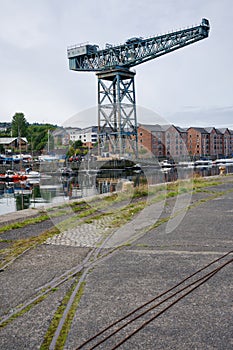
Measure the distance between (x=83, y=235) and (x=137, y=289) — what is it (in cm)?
363

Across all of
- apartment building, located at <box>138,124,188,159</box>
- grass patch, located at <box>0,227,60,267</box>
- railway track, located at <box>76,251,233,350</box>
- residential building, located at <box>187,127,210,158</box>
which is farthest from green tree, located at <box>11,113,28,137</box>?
railway track, located at <box>76,251,233,350</box>

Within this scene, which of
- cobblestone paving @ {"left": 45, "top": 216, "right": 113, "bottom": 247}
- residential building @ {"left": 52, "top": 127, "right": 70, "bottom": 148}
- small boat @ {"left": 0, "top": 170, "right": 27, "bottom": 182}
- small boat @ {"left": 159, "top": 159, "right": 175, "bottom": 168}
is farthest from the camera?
small boat @ {"left": 159, "top": 159, "right": 175, "bottom": 168}

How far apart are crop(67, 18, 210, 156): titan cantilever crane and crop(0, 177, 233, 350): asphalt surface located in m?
39.2

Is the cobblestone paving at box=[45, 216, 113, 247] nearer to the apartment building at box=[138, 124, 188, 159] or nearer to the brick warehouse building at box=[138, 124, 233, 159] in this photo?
the brick warehouse building at box=[138, 124, 233, 159]

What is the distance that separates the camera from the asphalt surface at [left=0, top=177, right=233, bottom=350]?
3945 mm

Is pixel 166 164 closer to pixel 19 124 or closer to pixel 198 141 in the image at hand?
pixel 198 141

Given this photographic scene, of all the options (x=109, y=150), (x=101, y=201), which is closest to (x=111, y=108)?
(x=109, y=150)

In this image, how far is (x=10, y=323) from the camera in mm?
4297

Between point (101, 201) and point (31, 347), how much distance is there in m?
11.1

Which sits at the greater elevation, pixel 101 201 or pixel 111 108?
pixel 111 108

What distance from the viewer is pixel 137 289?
17.1ft

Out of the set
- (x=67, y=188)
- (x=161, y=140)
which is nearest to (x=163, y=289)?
(x=67, y=188)

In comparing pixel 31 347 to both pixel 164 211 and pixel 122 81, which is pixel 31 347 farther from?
pixel 122 81

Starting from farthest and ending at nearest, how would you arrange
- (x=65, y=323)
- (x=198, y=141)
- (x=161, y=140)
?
(x=198, y=141), (x=161, y=140), (x=65, y=323)
